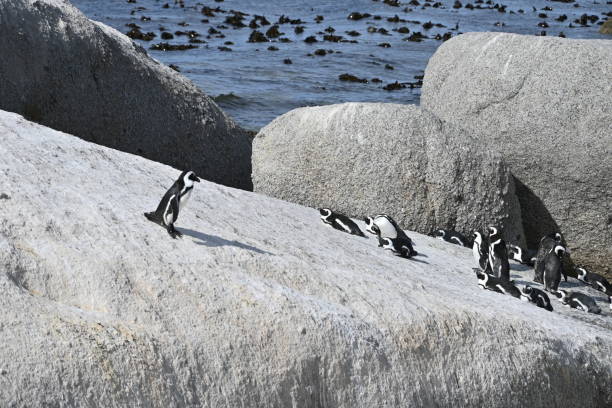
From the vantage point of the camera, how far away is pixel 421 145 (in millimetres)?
9695

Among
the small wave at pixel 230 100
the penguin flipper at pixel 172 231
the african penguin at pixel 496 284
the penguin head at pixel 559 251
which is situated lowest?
the small wave at pixel 230 100

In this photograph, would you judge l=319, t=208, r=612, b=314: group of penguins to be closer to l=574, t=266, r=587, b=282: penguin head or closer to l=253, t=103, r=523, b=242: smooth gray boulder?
l=574, t=266, r=587, b=282: penguin head

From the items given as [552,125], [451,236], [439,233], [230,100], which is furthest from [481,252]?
[230,100]

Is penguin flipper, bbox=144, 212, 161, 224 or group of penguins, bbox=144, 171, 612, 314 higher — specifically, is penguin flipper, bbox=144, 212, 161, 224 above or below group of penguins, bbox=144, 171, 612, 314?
above

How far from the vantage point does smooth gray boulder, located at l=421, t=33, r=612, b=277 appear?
10383mm

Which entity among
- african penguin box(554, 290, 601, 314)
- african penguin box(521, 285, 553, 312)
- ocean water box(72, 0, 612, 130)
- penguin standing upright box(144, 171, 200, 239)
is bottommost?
ocean water box(72, 0, 612, 130)

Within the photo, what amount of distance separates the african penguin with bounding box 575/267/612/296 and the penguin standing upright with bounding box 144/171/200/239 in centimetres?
494

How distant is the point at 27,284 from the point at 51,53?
4363 millimetres

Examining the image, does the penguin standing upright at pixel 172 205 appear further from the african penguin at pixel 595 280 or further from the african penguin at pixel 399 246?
the african penguin at pixel 595 280

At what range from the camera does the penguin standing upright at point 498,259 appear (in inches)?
329

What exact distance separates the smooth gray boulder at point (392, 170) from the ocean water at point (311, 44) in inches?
272

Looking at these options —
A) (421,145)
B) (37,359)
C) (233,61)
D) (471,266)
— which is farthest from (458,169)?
(233,61)

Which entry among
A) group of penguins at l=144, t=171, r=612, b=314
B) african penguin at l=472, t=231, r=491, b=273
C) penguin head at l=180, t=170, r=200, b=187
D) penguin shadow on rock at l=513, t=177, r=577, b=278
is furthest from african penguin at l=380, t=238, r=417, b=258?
penguin shadow on rock at l=513, t=177, r=577, b=278

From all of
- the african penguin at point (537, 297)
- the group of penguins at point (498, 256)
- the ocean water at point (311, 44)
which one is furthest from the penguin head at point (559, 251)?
the ocean water at point (311, 44)
